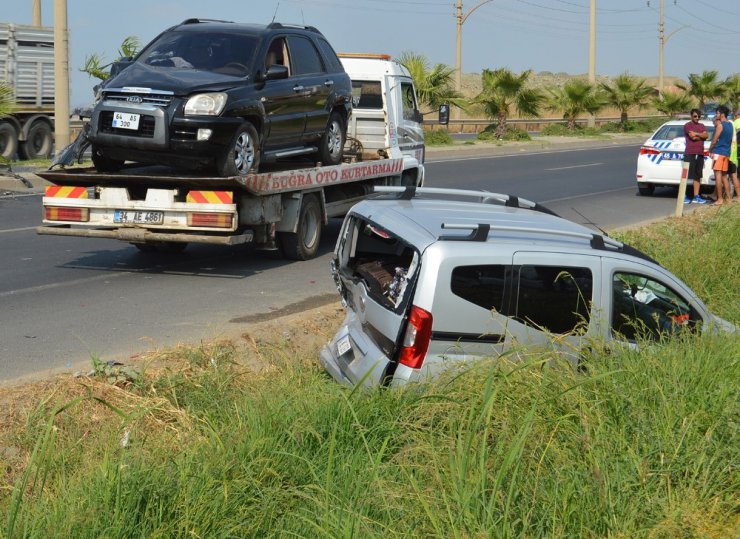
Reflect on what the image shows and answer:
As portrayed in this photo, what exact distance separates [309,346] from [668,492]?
457 cm

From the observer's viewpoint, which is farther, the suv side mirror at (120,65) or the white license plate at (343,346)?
the suv side mirror at (120,65)

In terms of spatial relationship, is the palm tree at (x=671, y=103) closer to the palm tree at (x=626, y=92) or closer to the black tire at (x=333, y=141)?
the palm tree at (x=626, y=92)

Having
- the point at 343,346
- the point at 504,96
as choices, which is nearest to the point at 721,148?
the point at 343,346

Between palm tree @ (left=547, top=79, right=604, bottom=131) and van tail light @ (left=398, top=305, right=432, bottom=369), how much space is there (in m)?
43.2

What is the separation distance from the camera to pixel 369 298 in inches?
251

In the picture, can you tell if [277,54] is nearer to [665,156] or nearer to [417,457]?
[417,457]

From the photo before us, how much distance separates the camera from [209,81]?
35.8 ft

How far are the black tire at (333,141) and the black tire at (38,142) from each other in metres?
14.0

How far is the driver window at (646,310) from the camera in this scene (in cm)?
656

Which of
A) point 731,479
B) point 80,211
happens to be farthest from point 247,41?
point 731,479

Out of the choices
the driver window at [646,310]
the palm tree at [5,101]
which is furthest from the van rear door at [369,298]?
the palm tree at [5,101]

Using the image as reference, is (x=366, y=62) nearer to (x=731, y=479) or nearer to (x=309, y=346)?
(x=309, y=346)

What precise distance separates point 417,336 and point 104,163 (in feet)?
21.9

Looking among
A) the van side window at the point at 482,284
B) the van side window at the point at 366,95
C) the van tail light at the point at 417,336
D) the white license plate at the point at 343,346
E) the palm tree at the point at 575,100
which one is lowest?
the white license plate at the point at 343,346
